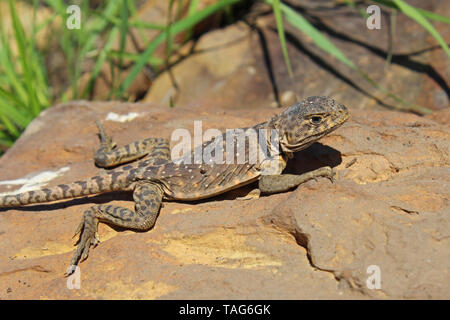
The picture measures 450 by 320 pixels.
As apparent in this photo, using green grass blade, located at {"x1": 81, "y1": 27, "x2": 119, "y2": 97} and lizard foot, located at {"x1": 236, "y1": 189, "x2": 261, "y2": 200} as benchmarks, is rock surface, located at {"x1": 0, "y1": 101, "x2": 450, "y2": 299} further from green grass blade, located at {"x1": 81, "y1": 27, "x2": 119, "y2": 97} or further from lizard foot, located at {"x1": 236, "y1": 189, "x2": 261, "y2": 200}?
green grass blade, located at {"x1": 81, "y1": 27, "x2": 119, "y2": 97}

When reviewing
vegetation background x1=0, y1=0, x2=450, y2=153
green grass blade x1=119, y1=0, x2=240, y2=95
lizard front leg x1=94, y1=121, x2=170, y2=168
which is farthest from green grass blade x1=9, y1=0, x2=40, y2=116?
lizard front leg x1=94, y1=121, x2=170, y2=168

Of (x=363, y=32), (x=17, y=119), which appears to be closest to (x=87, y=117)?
(x=17, y=119)

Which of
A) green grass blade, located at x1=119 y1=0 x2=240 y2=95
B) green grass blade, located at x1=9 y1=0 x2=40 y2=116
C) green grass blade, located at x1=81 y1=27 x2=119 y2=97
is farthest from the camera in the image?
green grass blade, located at x1=81 y1=27 x2=119 y2=97

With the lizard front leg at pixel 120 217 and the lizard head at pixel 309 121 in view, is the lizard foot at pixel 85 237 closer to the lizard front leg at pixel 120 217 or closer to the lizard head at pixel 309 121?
the lizard front leg at pixel 120 217

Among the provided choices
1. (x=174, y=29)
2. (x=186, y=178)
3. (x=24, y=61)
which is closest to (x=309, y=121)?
(x=186, y=178)

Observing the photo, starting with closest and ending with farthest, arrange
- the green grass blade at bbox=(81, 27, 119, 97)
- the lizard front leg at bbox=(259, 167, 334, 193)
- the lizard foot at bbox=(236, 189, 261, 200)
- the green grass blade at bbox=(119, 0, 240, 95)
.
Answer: the lizard front leg at bbox=(259, 167, 334, 193)
the lizard foot at bbox=(236, 189, 261, 200)
the green grass blade at bbox=(119, 0, 240, 95)
the green grass blade at bbox=(81, 27, 119, 97)

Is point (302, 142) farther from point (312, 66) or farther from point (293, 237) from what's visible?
point (312, 66)

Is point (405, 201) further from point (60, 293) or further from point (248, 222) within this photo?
point (60, 293)

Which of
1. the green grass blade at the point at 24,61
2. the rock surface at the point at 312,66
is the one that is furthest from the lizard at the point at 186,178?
the rock surface at the point at 312,66
